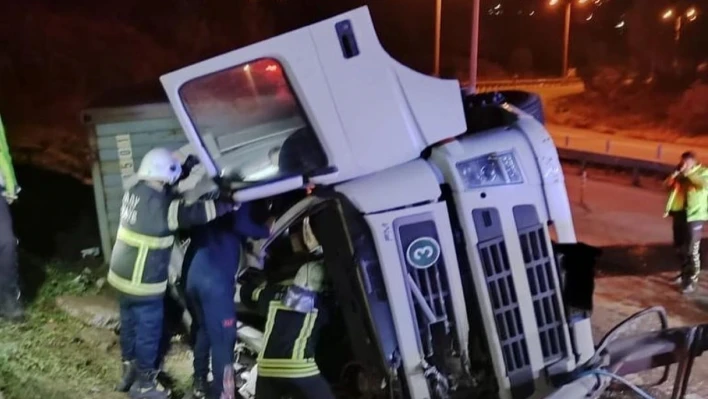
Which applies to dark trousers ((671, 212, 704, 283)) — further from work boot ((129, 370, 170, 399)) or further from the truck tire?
work boot ((129, 370, 170, 399))

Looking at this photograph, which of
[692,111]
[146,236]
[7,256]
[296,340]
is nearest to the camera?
[296,340]

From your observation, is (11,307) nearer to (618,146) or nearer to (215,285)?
(215,285)

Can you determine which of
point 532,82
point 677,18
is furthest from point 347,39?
point 677,18

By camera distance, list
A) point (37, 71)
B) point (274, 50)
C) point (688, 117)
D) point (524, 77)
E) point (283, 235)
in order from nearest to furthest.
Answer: point (274, 50)
point (283, 235)
point (37, 71)
point (688, 117)
point (524, 77)

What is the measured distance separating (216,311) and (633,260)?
14.7 feet

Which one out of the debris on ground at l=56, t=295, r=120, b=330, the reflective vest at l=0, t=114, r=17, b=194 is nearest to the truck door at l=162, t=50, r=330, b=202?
the reflective vest at l=0, t=114, r=17, b=194

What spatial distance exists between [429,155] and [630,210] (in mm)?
5887

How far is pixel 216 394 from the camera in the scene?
13.9ft

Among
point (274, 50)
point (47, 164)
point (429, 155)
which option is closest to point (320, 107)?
point (274, 50)

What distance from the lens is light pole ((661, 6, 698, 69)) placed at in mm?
16609

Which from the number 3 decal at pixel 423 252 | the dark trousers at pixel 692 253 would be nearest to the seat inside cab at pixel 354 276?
the number 3 decal at pixel 423 252

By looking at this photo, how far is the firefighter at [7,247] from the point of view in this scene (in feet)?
15.6

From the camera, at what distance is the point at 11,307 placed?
4.96 meters

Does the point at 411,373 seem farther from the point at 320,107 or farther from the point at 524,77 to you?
the point at 524,77
